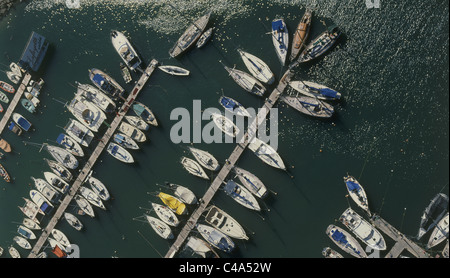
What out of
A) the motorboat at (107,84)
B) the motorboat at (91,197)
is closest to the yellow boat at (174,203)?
the motorboat at (91,197)

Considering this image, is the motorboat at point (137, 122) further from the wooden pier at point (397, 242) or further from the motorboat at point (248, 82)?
the wooden pier at point (397, 242)

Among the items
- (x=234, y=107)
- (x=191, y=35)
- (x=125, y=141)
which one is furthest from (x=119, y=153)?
(x=191, y=35)

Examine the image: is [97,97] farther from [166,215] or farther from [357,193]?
[357,193]

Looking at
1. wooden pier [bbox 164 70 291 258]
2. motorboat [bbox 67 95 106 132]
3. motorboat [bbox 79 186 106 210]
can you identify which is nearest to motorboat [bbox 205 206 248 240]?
wooden pier [bbox 164 70 291 258]

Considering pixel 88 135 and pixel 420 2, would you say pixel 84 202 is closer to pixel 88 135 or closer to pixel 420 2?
pixel 88 135

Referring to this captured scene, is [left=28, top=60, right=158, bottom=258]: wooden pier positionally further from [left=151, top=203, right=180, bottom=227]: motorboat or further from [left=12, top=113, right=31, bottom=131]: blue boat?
[left=151, top=203, right=180, bottom=227]: motorboat

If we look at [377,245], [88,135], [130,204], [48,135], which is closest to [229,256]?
[130,204]

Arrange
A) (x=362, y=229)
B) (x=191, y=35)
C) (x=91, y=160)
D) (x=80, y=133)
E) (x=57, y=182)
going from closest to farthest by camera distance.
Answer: (x=362, y=229)
(x=191, y=35)
(x=80, y=133)
(x=91, y=160)
(x=57, y=182)
